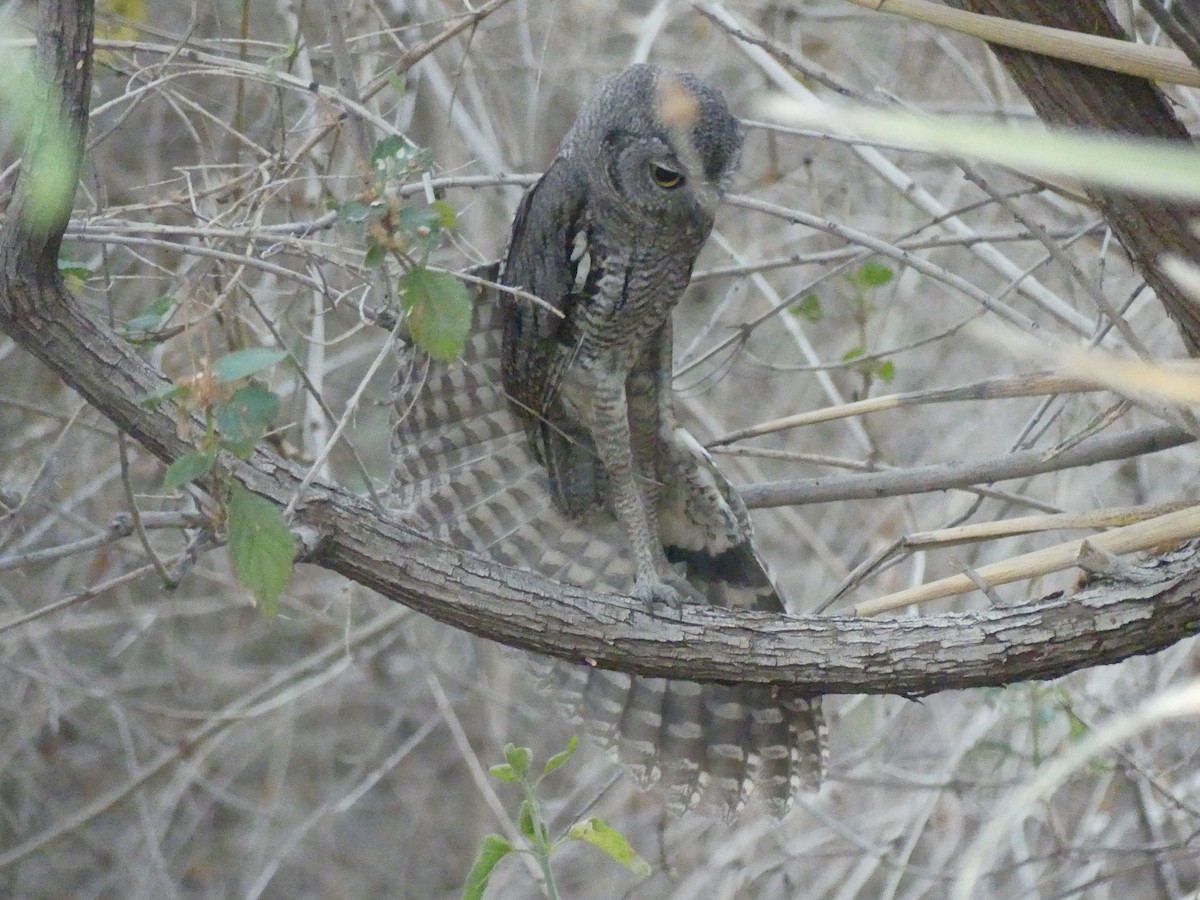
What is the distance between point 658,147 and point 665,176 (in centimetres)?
7

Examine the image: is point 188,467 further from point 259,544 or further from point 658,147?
point 658,147

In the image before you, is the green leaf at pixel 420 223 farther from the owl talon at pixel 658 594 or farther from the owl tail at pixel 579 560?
the owl tail at pixel 579 560

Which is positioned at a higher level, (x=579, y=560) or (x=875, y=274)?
(x=875, y=274)

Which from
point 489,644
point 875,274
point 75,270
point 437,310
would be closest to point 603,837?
point 437,310

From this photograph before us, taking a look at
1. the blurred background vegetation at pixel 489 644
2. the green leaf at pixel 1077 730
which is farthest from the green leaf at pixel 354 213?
the green leaf at pixel 1077 730

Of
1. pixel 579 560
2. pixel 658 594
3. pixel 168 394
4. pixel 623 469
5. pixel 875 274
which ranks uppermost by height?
pixel 875 274

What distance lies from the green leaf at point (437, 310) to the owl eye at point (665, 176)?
3.45ft

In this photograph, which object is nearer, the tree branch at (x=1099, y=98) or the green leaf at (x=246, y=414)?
the green leaf at (x=246, y=414)

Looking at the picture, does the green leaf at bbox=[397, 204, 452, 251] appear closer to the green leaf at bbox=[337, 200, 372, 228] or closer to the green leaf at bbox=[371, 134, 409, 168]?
the green leaf at bbox=[337, 200, 372, 228]

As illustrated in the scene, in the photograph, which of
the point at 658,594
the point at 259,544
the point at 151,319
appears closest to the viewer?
the point at 259,544

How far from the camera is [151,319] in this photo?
2.10m

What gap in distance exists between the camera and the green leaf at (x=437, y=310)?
6.22 feet

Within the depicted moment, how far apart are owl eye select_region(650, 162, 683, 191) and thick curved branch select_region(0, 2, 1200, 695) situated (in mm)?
945

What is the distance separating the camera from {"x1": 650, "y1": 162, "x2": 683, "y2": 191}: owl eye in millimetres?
2822
